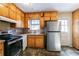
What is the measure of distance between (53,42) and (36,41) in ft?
2.42

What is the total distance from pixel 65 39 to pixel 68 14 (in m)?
1.12

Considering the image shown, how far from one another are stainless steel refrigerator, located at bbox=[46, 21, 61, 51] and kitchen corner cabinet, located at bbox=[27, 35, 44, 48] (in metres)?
0.35

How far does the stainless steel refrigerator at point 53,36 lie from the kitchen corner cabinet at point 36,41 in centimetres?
35

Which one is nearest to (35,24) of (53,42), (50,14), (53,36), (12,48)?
(50,14)

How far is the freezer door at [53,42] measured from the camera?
4.01 meters

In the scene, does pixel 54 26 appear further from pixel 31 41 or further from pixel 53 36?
pixel 31 41

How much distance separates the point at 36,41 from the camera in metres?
4.41

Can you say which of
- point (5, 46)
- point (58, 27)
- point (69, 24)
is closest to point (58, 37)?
point (58, 27)

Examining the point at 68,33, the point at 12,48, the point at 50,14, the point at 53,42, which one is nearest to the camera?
the point at 12,48

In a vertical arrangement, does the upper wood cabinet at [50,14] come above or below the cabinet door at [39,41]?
above

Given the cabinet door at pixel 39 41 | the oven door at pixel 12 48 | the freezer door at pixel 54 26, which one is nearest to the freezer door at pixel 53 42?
the freezer door at pixel 54 26

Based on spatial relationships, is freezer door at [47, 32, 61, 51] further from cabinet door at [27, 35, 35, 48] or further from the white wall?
the white wall

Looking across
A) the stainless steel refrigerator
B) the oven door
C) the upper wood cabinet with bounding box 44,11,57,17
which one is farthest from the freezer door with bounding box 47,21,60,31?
the oven door

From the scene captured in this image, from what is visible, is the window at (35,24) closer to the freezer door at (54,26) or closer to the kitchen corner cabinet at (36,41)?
the kitchen corner cabinet at (36,41)
